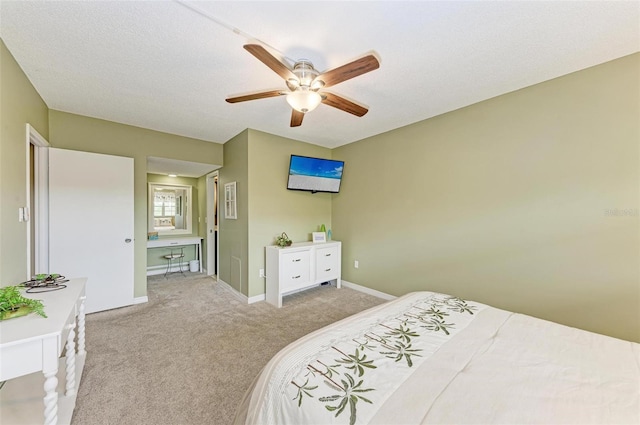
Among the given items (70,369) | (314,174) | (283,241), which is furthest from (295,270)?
(70,369)

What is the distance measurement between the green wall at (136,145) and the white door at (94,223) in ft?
0.67

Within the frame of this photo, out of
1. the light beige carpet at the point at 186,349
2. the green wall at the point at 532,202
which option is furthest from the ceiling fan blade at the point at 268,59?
the light beige carpet at the point at 186,349

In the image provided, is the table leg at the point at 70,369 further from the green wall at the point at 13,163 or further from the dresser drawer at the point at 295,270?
the dresser drawer at the point at 295,270

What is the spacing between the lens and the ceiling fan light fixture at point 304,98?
1.81m

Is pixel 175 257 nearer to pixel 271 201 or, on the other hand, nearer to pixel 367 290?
pixel 271 201

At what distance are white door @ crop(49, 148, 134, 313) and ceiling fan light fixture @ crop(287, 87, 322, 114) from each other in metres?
2.74

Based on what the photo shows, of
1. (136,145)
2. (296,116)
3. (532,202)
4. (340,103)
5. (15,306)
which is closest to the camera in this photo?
(15,306)

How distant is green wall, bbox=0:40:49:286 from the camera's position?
1.73 m

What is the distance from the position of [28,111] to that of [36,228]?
1319 millimetres

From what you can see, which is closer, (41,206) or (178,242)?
(41,206)

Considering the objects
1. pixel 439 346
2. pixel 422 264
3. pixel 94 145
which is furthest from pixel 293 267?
pixel 94 145

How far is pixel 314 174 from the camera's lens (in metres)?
3.91

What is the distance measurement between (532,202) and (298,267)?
2768mm

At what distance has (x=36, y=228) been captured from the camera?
9.02 ft
